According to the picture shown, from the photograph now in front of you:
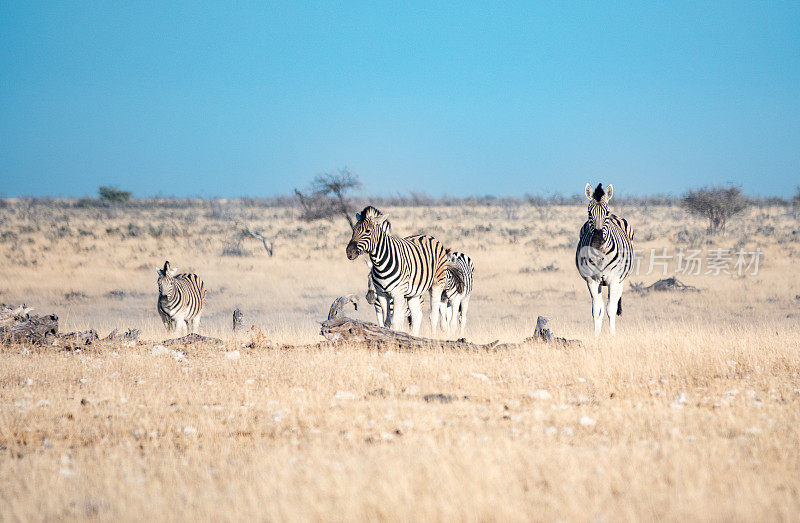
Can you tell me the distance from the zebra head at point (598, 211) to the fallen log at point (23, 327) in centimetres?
897

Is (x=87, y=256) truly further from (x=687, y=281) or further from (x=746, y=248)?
(x=746, y=248)

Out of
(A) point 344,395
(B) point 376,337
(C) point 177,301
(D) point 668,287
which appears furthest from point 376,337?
(D) point 668,287

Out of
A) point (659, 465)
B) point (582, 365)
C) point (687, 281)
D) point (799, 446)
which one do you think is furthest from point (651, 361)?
point (687, 281)

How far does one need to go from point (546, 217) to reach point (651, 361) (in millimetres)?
50856

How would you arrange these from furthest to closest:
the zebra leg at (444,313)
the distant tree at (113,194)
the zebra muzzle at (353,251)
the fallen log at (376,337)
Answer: the distant tree at (113,194), the zebra leg at (444,313), the zebra muzzle at (353,251), the fallen log at (376,337)

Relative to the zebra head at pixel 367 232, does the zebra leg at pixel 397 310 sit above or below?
below

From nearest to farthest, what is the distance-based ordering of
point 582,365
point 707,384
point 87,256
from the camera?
point 707,384 < point 582,365 < point 87,256

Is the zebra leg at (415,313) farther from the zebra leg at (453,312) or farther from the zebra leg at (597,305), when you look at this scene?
the zebra leg at (597,305)

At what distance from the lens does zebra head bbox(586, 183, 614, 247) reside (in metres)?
11.3

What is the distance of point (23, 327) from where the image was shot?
1060 centimetres

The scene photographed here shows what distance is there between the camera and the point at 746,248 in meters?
31.3

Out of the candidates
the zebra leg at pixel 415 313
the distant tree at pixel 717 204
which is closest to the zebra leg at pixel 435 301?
the zebra leg at pixel 415 313

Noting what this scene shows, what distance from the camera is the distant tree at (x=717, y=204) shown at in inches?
1652

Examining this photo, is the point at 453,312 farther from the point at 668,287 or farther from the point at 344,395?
the point at 668,287
